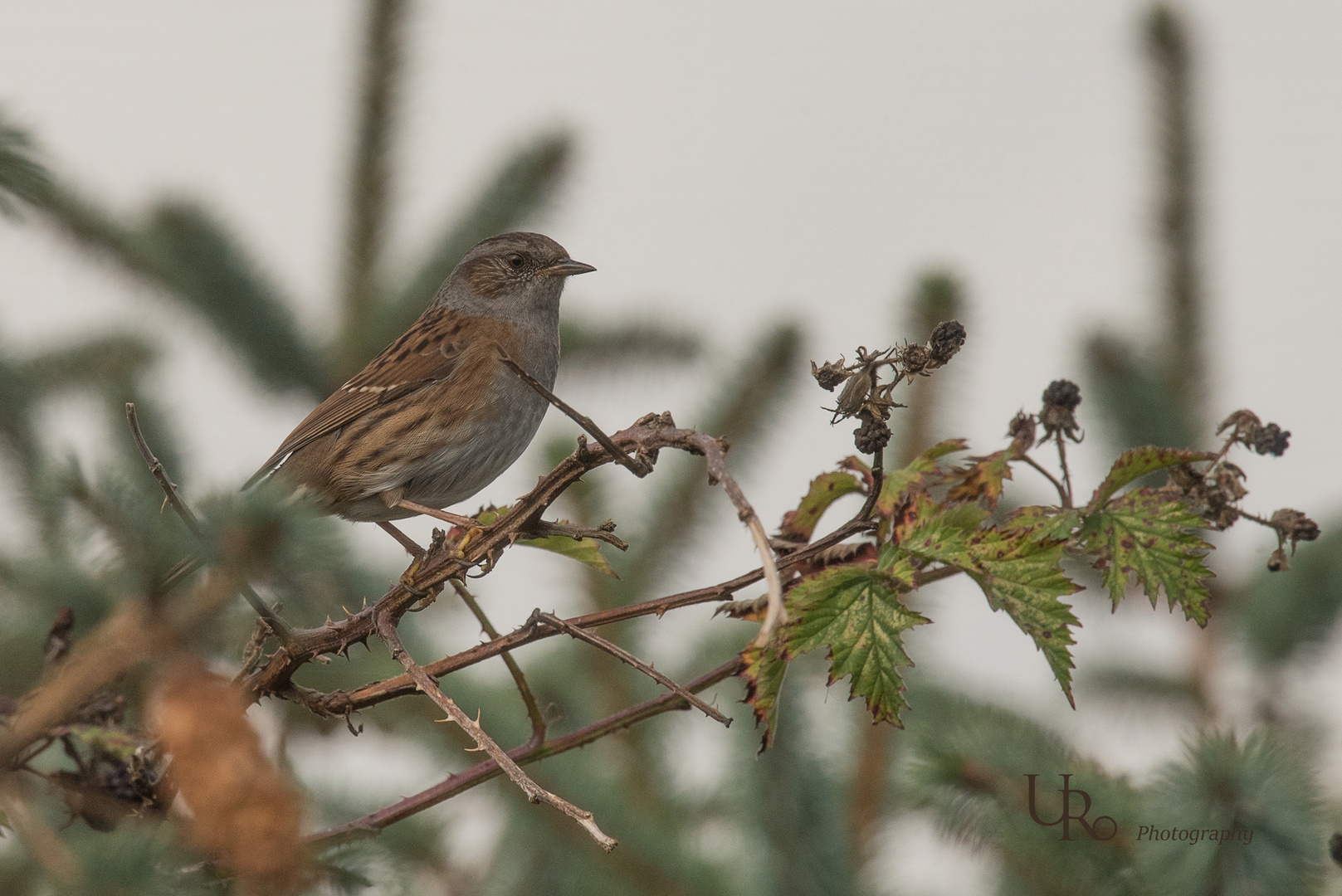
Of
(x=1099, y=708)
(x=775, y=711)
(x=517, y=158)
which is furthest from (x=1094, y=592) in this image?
(x=775, y=711)

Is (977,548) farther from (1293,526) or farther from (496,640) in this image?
(496,640)

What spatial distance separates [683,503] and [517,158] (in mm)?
1803

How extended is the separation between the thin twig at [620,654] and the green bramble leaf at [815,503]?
0.57 metres

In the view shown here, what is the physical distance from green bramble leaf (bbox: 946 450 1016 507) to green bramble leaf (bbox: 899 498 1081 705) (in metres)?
0.19

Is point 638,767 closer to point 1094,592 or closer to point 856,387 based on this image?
point 1094,592

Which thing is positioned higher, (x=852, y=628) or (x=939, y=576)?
(x=939, y=576)

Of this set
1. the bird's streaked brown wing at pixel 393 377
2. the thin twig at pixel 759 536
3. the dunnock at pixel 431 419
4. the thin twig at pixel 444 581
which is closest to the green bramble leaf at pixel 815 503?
the thin twig at pixel 444 581

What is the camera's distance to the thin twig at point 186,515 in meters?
1.64

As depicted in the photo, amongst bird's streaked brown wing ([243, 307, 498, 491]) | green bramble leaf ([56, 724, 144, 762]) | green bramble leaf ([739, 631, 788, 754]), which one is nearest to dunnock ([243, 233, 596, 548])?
bird's streaked brown wing ([243, 307, 498, 491])

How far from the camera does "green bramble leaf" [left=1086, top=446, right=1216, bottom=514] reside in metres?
2.29

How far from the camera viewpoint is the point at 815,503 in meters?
2.51

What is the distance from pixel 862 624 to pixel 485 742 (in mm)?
589

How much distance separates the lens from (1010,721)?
368 centimetres

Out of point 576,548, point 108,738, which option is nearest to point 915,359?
point 576,548
